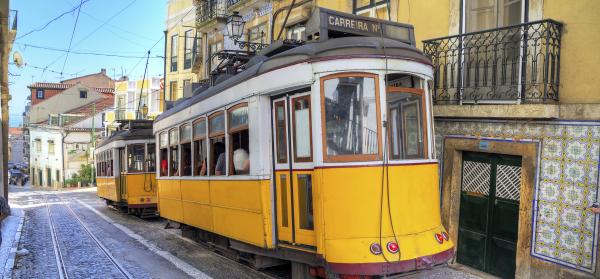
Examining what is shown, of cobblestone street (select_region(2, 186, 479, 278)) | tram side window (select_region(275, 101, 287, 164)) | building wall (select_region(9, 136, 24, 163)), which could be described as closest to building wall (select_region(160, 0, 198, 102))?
cobblestone street (select_region(2, 186, 479, 278))

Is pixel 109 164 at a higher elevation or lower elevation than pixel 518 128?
lower

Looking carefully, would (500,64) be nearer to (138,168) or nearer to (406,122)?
(406,122)

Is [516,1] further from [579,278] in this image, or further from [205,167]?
[205,167]

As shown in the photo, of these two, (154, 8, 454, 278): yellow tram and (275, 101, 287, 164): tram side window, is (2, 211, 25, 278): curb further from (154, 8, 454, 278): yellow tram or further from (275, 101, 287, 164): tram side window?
(275, 101, 287, 164): tram side window

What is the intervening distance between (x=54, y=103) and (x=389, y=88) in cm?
5446

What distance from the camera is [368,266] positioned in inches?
191

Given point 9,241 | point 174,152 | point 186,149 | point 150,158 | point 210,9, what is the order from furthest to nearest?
point 210,9, point 150,158, point 9,241, point 174,152, point 186,149

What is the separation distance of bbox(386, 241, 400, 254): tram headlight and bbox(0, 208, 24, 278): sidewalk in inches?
243

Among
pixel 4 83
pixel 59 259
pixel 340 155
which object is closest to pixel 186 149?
pixel 59 259

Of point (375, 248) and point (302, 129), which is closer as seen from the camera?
point (375, 248)

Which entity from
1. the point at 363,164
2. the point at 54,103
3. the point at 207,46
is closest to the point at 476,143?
the point at 363,164

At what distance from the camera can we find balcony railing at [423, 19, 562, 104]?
6.50m

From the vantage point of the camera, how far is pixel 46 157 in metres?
48.3

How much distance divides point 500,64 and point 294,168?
12.7ft
